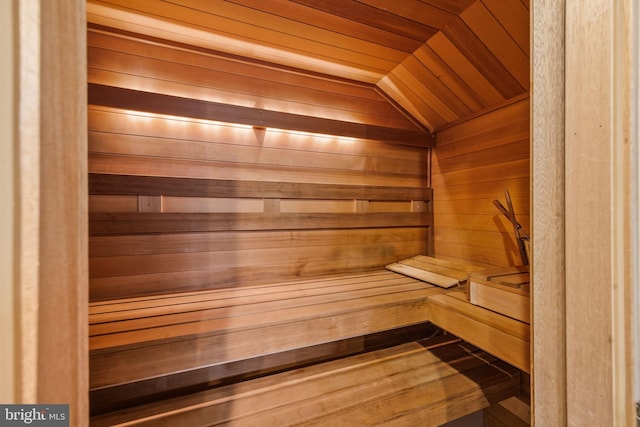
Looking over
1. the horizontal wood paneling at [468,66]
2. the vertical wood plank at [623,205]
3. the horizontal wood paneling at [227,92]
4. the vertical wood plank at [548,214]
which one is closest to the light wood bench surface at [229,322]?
the vertical wood plank at [548,214]

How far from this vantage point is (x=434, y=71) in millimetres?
1745

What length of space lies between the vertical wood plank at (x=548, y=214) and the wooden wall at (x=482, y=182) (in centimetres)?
119

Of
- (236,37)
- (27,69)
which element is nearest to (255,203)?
(236,37)

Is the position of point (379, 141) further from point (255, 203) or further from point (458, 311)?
point (458, 311)

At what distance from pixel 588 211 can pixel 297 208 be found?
1512 millimetres

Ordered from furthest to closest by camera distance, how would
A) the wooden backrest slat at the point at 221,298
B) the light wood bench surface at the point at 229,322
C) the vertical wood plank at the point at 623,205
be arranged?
the wooden backrest slat at the point at 221,298
the light wood bench surface at the point at 229,322
the vertical wood plank at the point at 623,205

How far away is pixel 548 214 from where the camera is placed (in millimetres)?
635

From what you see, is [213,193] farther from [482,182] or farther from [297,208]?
[482,182]

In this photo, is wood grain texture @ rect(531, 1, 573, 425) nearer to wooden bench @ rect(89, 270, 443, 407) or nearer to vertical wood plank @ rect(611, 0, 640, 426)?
vertical wood plank @ rect(611, 0, 640, 426)

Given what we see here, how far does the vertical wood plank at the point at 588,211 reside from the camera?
1.75 ft

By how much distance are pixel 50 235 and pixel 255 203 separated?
55.0 inches

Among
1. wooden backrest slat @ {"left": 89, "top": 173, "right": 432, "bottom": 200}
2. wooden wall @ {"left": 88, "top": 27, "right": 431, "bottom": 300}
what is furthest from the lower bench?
wooden backrest slat @ {"left": 89, "top": 173, "right": 432, "bottom": 200}

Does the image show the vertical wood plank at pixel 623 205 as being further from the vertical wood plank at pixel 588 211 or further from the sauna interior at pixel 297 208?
the sauna interior at pixel 297 208

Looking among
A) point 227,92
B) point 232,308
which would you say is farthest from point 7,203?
point 227,92
